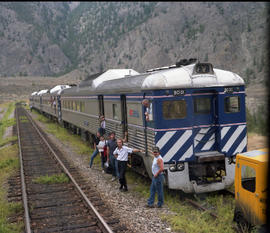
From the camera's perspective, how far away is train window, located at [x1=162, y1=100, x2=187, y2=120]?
374 inches

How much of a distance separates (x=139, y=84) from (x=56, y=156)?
26.0 ft

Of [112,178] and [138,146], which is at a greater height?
[138,146]

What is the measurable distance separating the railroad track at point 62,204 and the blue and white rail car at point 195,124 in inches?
83.8

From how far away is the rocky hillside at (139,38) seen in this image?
231ft

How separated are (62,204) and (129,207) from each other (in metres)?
2.03

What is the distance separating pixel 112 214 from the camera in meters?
8.71

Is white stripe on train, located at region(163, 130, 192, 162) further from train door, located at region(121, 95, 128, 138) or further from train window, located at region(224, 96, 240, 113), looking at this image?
train door, located at region(121, 95, 128, 138)

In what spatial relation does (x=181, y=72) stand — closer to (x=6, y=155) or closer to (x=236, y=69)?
(x=6, y=155)

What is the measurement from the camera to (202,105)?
1000cm

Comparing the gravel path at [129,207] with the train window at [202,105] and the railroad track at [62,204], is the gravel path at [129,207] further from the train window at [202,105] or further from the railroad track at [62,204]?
the train window at [202,105]

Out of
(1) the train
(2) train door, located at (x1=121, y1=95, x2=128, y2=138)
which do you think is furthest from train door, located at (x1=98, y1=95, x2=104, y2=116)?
(1) the train

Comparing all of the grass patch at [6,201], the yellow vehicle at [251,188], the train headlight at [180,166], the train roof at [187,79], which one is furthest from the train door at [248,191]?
the grass patch at [6,201]

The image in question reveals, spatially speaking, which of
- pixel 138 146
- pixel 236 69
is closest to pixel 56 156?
pixel 138 146

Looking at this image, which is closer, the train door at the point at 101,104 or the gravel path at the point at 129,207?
the gravel path at the point at 129,207
